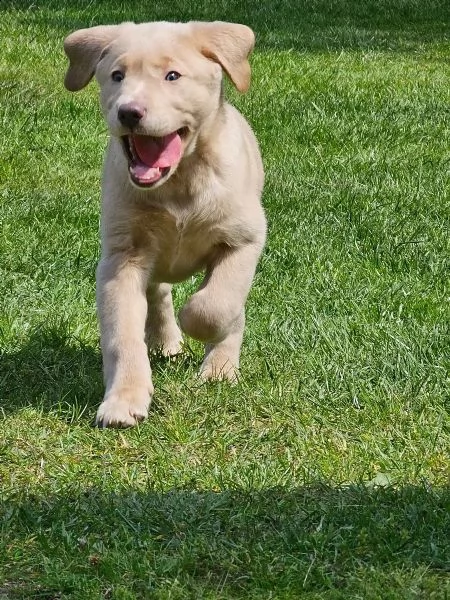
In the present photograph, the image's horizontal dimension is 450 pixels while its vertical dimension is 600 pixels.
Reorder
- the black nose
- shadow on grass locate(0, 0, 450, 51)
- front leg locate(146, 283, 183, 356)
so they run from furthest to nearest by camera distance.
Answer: shadow on grass locate(0, 0, 450, 51), front leg locate(146, 283, 183, 356), the black nose

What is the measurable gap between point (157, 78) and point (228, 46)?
36cm

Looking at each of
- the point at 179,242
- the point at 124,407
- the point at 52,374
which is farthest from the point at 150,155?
the point at 52,374

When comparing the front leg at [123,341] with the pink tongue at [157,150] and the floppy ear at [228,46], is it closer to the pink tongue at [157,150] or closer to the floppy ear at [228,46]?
the pink tongue at [157,150]

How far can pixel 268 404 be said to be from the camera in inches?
158

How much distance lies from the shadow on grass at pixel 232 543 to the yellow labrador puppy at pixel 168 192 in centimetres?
67

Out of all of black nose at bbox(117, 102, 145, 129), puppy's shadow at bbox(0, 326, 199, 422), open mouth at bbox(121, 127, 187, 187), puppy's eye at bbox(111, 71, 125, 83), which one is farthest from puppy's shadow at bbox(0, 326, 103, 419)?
puppy's eye at bbox(111, 71, 125, 83)

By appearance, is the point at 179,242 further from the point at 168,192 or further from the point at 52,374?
the point at 52,374

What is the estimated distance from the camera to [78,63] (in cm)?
421

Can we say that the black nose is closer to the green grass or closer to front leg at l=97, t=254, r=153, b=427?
front leg at l=97, t=254, r=153, b=427

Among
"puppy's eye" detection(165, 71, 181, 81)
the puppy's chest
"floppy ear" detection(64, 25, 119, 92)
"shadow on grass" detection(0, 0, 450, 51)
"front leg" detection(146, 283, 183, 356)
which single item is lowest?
"shadow on grass" detection(0, 0, 450, 51)

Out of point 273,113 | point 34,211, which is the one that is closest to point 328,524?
point 34,211

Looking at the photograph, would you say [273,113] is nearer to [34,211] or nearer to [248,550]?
[34,211]

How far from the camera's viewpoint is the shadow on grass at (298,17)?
503 inches

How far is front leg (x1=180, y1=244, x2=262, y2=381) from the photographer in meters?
4.07
